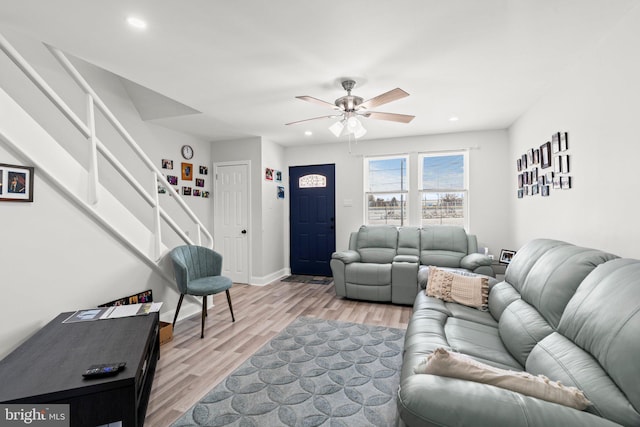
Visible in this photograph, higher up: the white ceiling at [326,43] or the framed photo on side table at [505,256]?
the white ceiling at [326,43]

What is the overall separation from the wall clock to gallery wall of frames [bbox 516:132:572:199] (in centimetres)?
482

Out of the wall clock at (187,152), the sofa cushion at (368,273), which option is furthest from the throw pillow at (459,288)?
the wall clock at (187,152)

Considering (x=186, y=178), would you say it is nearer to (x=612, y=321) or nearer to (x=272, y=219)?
(x=272, y=219)

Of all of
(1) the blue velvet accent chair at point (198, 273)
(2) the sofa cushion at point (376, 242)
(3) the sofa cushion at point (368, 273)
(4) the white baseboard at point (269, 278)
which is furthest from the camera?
(4) the white baseboard at point (269, 278)

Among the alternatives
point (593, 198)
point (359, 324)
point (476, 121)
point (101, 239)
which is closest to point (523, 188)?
point (476, 121)

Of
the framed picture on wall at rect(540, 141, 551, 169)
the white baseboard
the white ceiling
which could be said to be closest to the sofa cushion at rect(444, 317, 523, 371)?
the framed picture on wall at rect(540, 141, 551, 169)

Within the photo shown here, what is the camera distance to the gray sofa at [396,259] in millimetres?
3871

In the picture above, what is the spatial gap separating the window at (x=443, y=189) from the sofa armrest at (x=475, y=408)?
13.7 ft

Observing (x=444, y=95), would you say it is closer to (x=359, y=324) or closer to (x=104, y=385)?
(x=359, y=324)

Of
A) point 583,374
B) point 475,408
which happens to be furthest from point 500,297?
point 475,408

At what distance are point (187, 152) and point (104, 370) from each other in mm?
3852

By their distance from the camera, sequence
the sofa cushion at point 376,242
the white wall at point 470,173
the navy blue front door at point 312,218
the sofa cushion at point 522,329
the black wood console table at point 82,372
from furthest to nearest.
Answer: the navy blue front door at point 312,218 < the white wall at point 470,173 < the sofa cushion at point 376,242 < the sofa cushion at point 522,329 < the black wood console table at point 82,372

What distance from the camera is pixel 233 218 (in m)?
5.12

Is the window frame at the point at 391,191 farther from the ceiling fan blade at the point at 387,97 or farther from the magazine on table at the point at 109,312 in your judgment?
the magazine on table at the point at 109,312
